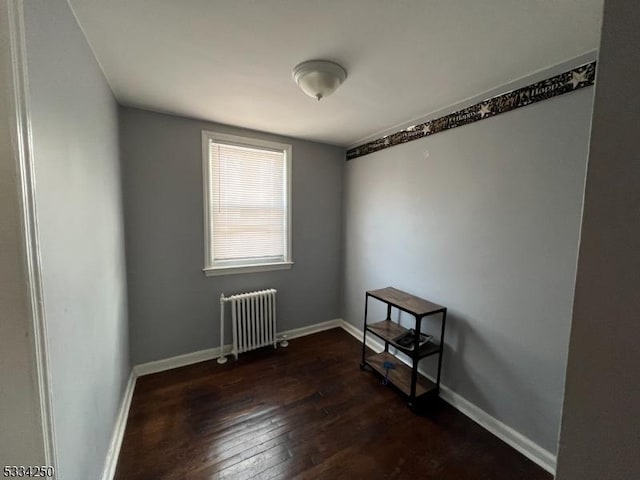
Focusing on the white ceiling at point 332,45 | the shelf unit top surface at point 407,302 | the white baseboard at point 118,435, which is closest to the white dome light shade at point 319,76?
the white ceiling at point 332,45

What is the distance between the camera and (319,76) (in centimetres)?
146

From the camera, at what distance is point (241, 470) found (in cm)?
144

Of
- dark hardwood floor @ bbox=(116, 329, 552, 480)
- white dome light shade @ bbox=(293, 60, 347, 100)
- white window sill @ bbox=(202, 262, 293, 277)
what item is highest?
white dome light shade @ bbox=(293, 60, 347, 100)

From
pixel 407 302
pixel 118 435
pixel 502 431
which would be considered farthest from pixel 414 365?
pixel 118 435

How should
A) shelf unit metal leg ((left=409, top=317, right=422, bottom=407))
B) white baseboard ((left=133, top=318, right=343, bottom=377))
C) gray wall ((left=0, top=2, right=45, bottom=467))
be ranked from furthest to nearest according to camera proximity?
white baseboard ((left=133, top=318, right=343, bottom=377)) < shelf unit metal leg ((left=409, top=317, right=422, bottom=407)) < gray wall ((left=0, top=2, right=45, bottom=467))

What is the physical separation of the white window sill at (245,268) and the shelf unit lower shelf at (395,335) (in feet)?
3.86

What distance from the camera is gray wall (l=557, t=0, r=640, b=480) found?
1.28 ft

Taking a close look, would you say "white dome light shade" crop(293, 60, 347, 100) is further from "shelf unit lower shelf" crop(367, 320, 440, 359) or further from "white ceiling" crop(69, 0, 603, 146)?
"shelf unit lower shelf" crop(367, 320, 440, 359)

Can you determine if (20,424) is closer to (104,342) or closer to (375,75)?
(104,342)

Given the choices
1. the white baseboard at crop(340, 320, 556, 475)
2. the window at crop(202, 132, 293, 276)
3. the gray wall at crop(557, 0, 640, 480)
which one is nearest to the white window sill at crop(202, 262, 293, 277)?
the window at crop(202, 132, 293, 276)

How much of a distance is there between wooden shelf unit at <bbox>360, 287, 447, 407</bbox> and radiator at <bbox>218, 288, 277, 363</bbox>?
1.04 meters

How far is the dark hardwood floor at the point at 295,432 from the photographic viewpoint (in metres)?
1.46

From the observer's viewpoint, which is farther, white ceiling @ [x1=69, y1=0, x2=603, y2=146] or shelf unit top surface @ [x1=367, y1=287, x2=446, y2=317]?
shelf unit top surface @ [x1=367, y1=287, x2=446, y2=317]

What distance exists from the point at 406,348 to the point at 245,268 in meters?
1.74
